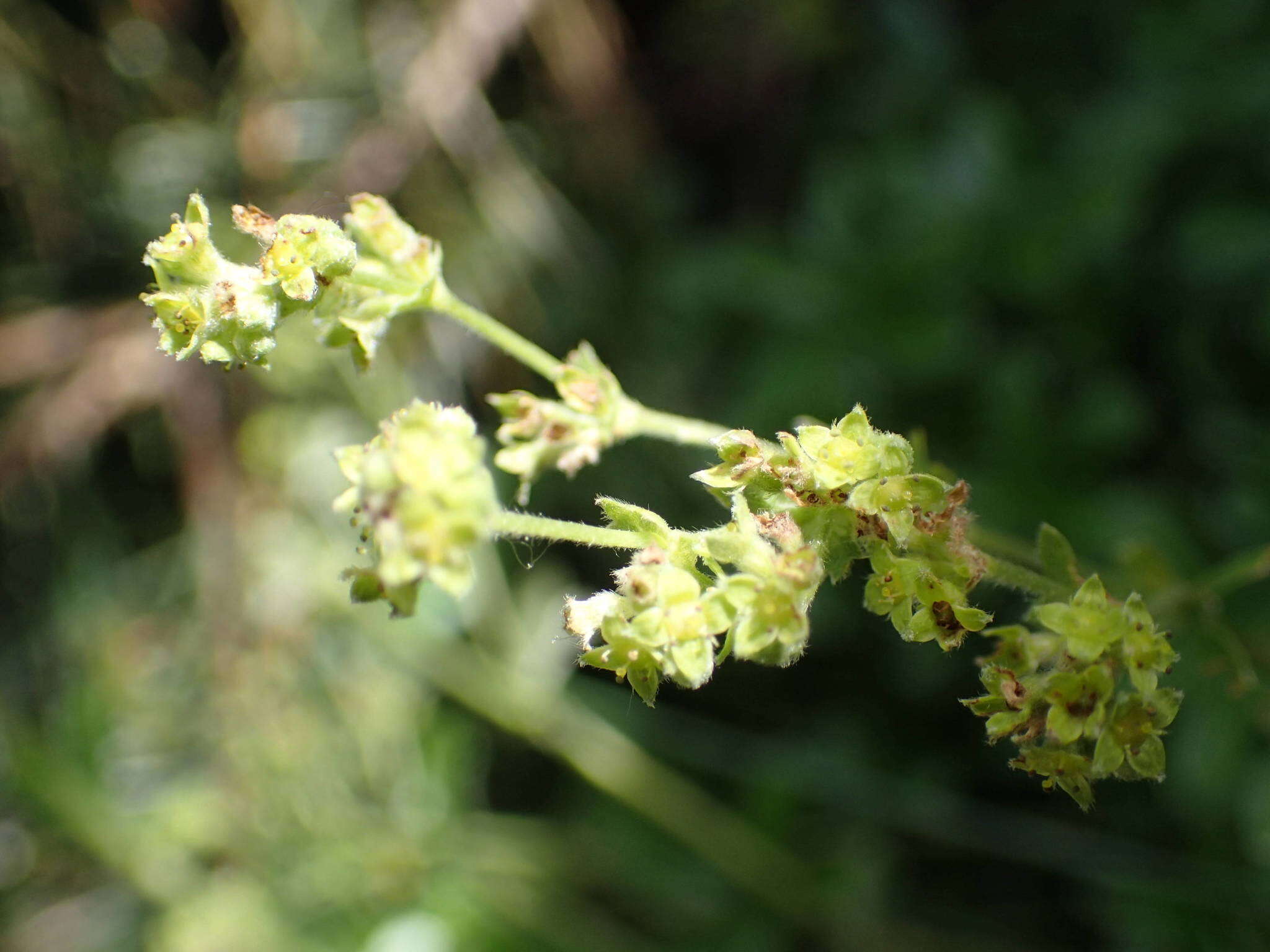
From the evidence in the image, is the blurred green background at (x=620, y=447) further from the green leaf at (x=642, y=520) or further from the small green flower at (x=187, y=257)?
the small green flower at (x=187, y=257)

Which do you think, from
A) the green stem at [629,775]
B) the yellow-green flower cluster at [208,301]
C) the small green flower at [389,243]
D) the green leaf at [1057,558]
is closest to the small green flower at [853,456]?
the green leaf at [1057,558]

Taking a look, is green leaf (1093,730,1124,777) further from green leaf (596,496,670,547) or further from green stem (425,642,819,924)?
green stem (425,642,819,924)

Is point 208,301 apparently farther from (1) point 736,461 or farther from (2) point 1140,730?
(2) point 1140,730

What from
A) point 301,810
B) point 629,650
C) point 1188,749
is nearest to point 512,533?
point 629,650

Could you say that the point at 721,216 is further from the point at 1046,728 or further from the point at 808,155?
the point at 1046,728

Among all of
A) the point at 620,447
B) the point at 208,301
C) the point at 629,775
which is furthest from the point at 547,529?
the point at 620,447

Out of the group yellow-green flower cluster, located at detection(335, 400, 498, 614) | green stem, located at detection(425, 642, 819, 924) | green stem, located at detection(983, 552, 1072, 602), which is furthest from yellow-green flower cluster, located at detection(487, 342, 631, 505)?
green stem, located at detection(425, 642, 819, 924)
